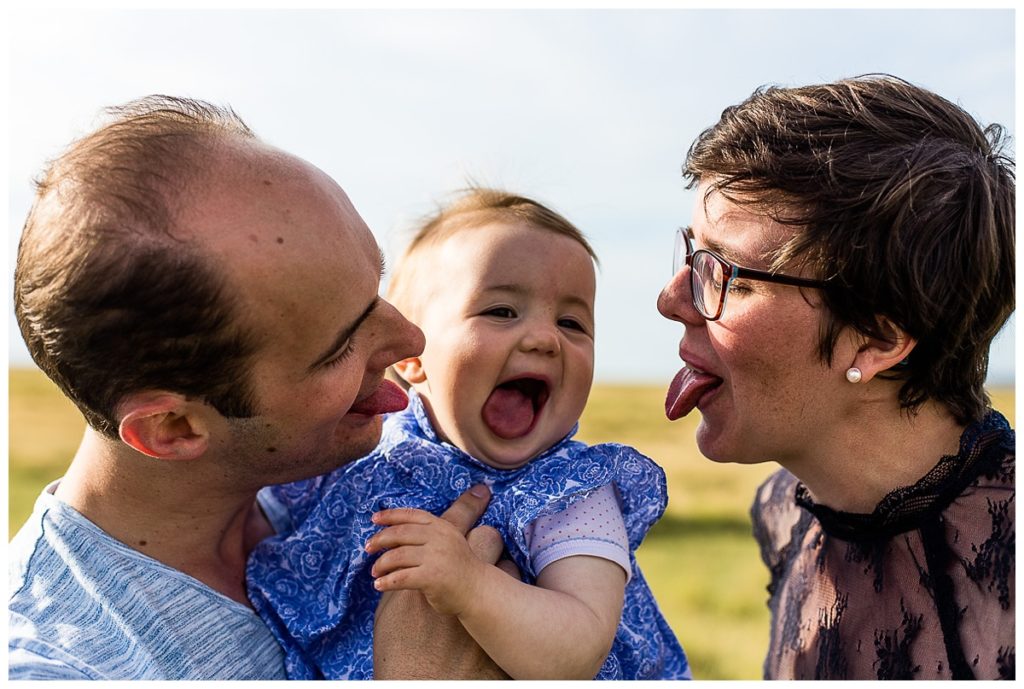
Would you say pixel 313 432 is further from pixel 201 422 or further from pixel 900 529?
pixel 900 529

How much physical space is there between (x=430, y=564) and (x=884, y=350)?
1.57 metres

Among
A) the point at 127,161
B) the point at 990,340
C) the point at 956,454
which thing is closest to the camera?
the point at 127,161

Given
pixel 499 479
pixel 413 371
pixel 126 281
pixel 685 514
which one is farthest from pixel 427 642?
pixel 685 514

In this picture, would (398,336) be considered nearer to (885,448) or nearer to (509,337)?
(509,337)

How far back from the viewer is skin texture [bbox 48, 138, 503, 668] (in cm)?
274

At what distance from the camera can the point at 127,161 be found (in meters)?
2.71

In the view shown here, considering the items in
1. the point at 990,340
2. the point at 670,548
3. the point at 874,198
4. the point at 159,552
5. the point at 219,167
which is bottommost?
the point at 670,548

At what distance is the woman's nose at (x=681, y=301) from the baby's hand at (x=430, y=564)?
1.11m

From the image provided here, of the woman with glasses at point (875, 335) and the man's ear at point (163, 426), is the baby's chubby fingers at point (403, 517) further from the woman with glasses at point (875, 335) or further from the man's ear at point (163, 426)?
the woman with glasses at point (875, 335)

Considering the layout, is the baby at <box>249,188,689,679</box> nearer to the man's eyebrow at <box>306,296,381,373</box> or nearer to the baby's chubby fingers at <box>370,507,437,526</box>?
the baby's chubby fingers at <box>370,507,437,526</box>

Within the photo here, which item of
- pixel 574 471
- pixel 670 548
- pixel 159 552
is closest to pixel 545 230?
pixel 574 471

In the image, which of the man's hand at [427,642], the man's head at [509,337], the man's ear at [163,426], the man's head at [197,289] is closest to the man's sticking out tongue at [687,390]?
the man's head at [509,337]

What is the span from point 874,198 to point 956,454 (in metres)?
0.85

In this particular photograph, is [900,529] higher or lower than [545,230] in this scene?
lower
